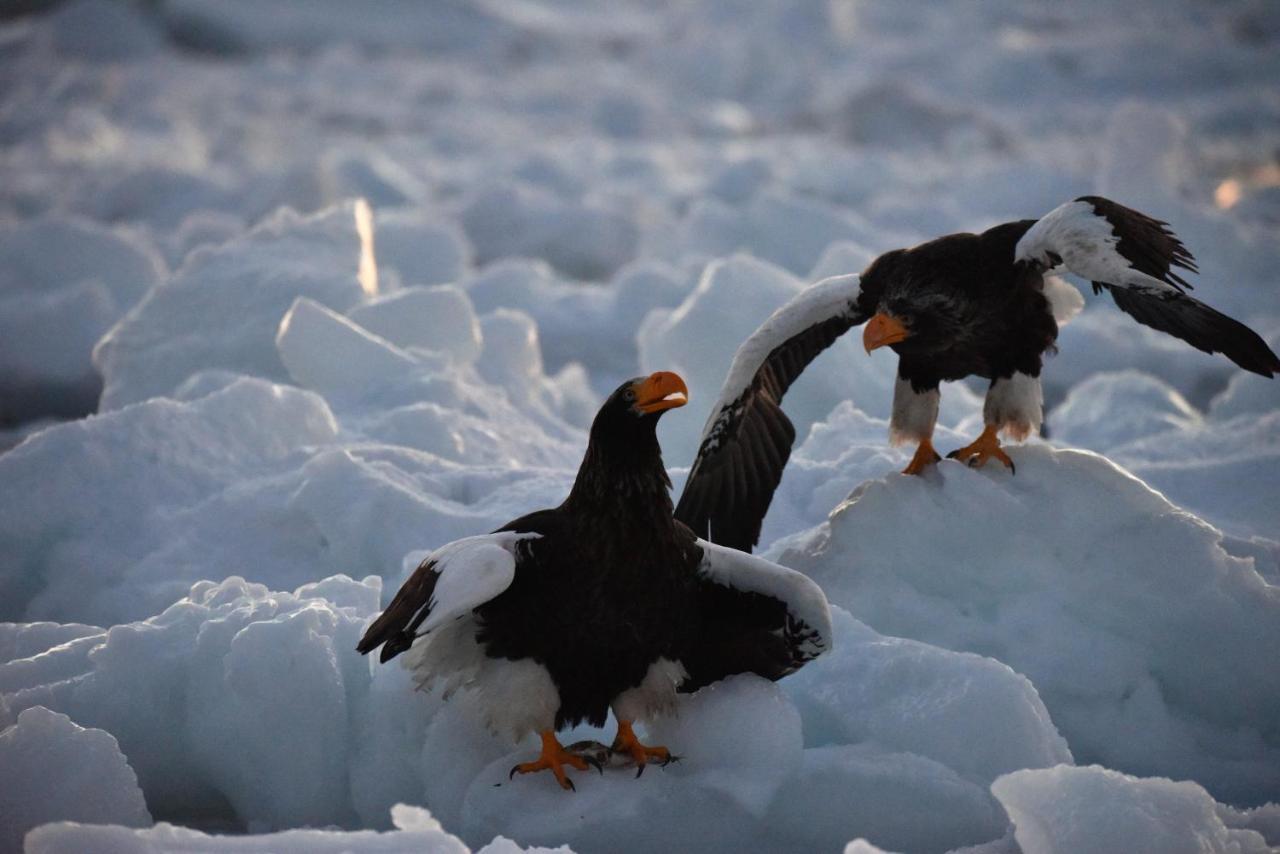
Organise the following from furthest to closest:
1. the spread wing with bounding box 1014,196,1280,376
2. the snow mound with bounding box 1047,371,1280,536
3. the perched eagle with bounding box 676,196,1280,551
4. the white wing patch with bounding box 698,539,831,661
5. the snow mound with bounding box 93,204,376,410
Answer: the snow mound with bounding box 93,204,376,410
the snow mound with bounding box 1047,371,1280,536
the perched eagle with bounding box 676,196,1280,551
the spread wing with bounding box 1014,196,1280,376
the white wing patch with bounding box 698,539,831,661

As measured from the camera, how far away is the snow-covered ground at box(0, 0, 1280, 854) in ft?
9.01

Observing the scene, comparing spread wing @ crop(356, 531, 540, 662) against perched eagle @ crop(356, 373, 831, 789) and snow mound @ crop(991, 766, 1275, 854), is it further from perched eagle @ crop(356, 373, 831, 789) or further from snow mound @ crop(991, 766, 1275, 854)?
snow mound @ crop(991, 766, 1275, 854)

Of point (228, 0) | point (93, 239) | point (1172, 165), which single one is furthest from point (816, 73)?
point (93, 239)

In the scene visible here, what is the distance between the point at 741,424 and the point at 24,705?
1870mm

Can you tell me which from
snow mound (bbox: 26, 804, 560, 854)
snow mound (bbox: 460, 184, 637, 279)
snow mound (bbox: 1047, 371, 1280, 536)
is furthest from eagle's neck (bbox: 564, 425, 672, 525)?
snow mound (bbox: 460, 184, 637, 279)

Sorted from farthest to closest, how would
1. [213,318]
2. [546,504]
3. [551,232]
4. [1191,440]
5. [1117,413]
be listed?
[551,232] < [1117,413] < [213,318] < [1191,440] < [546,504]

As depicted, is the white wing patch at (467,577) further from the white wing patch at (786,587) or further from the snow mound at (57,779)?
the snow mound at (57,779)

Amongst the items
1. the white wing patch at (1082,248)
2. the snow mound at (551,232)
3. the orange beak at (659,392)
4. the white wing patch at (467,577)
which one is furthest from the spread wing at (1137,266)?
the snow mound at (551,232)

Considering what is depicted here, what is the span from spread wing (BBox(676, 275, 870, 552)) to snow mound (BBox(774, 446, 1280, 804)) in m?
0.28

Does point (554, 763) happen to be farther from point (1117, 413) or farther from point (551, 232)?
point (551, 232)

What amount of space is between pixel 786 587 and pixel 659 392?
46 centimetres

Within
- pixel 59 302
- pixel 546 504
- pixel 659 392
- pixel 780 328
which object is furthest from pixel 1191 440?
pixel 59 302

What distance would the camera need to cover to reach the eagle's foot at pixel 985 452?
12.1ft

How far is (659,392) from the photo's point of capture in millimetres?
2764
